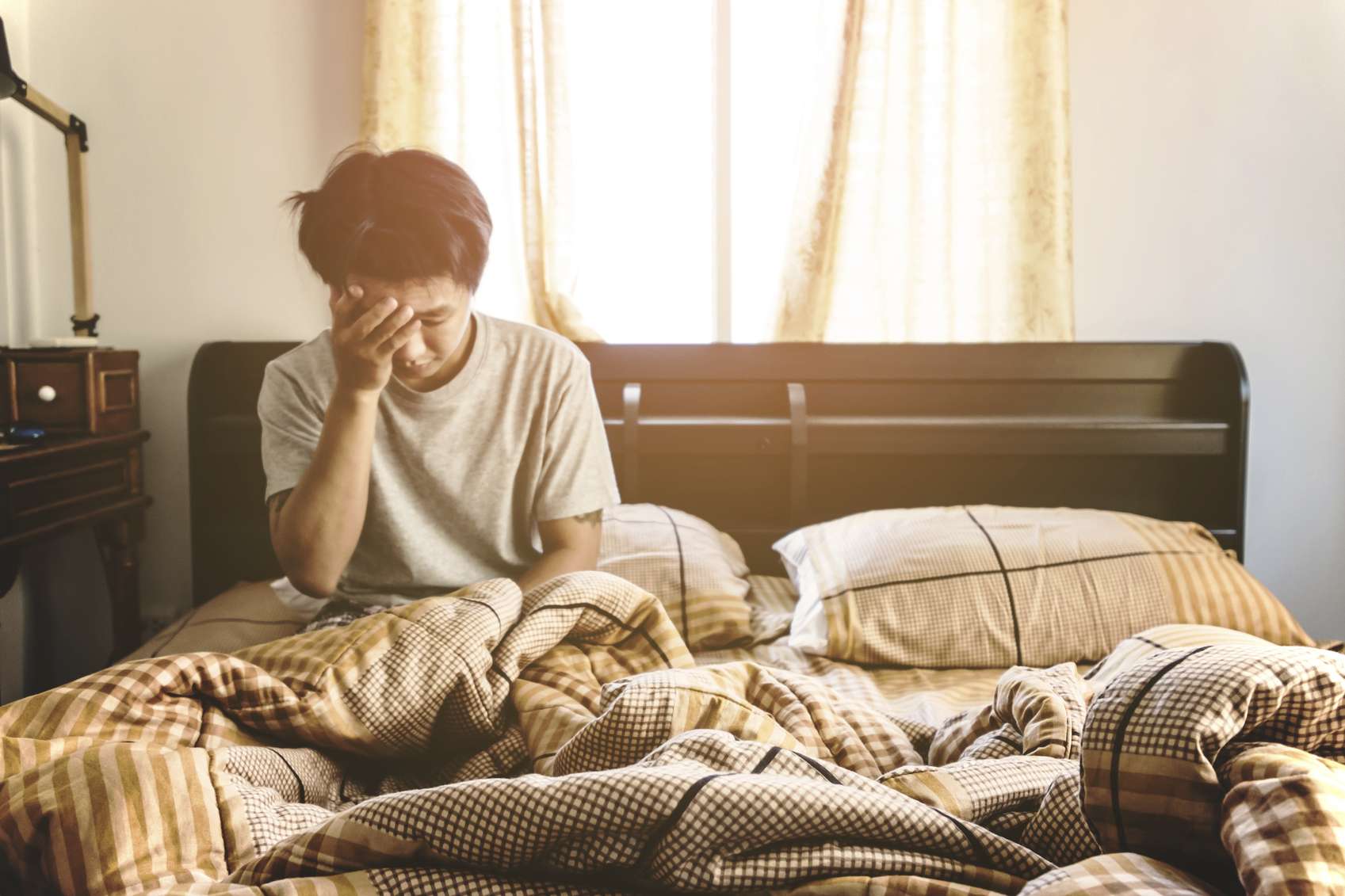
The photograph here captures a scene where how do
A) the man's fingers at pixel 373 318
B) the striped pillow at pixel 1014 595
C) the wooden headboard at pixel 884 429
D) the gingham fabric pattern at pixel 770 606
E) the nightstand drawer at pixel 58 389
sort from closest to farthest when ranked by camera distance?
the man's fingers at pixel 373 318 < the striped pillow at pixel 1014 595 < the gingham fabric pattern at pixel 770 606 < the nightstand drawer at pixel 58 389 < the wooden headboard at pixel 884 429

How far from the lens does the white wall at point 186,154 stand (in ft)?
7.25

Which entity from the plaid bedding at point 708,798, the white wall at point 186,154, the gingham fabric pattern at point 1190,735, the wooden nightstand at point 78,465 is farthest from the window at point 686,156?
the gingham fabric pattern at point 1190,735

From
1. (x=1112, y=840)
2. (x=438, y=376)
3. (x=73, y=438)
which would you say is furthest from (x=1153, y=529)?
(x=73, y=438)

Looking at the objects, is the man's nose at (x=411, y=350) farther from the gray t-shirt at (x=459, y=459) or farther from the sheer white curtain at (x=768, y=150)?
the sheer white curtain at (x=768, y=150)

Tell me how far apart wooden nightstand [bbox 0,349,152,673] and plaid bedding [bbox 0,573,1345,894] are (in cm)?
114

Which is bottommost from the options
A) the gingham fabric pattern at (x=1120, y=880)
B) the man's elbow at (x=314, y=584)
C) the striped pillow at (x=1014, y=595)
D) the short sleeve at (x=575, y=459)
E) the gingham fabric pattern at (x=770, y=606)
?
the gingham fabric pattern at (x=770, y=606)

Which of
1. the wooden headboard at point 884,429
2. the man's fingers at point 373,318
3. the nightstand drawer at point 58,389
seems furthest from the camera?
the wooden headboard at point 884,429

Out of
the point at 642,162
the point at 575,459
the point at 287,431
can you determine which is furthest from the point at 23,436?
the point at 642,162

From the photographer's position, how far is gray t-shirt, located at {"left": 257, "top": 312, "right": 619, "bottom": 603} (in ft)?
4.50

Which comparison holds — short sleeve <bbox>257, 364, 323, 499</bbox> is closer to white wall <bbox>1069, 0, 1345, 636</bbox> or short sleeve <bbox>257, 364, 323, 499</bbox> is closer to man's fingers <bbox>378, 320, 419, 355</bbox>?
man's fingers <bbox>378, 320, 419, 355</bbox>

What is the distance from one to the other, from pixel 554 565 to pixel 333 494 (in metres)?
0.31

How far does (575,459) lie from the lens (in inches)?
57.1

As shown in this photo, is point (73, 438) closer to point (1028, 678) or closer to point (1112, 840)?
point (1028, 678)

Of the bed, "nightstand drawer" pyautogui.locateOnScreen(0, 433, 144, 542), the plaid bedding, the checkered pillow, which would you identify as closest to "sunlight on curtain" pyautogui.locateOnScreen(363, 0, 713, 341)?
the checkered pillow
